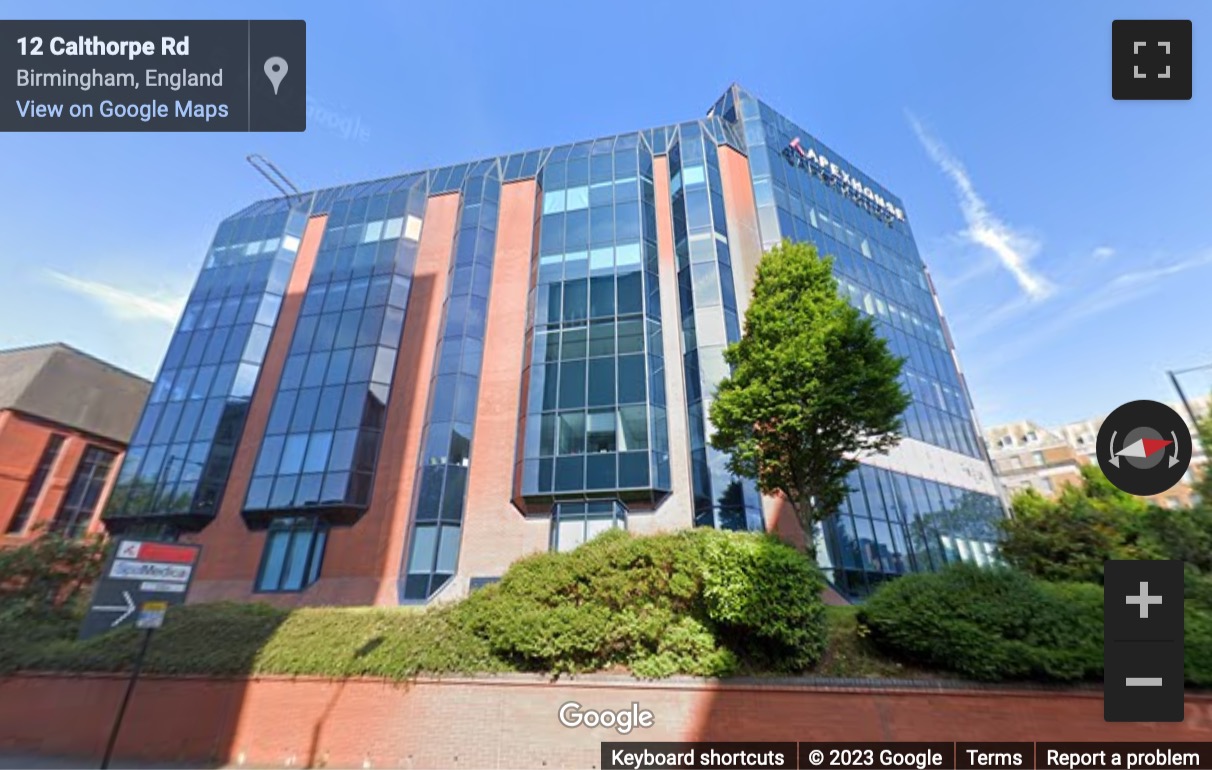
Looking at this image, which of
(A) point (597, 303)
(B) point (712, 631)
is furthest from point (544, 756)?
(A) point (597, 303)

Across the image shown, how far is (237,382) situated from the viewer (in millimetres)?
25969

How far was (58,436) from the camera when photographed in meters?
29.2

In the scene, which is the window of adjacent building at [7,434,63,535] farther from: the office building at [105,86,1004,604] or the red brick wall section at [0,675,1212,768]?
the red brick wall section at [0,675,1212,768]

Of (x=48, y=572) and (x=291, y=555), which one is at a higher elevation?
(x=291, y=555)

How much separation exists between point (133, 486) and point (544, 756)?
2698 cm

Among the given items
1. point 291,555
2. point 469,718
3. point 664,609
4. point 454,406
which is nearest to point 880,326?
point 454,406

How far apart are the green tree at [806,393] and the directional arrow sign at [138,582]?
13071mm

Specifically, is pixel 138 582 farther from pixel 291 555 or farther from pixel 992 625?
pixel 992 625

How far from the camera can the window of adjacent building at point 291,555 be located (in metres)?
21.0

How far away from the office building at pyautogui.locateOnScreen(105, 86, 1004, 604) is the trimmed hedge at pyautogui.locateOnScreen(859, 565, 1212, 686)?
941cm

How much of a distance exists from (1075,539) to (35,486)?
46988 millimetres

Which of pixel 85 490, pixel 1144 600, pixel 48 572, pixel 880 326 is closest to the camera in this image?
pixel 1144 600

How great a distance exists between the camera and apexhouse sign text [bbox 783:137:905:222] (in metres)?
31.5

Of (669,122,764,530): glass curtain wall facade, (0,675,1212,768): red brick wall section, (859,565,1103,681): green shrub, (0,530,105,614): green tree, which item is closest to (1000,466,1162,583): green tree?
(859,565,1103,681): green shrub
